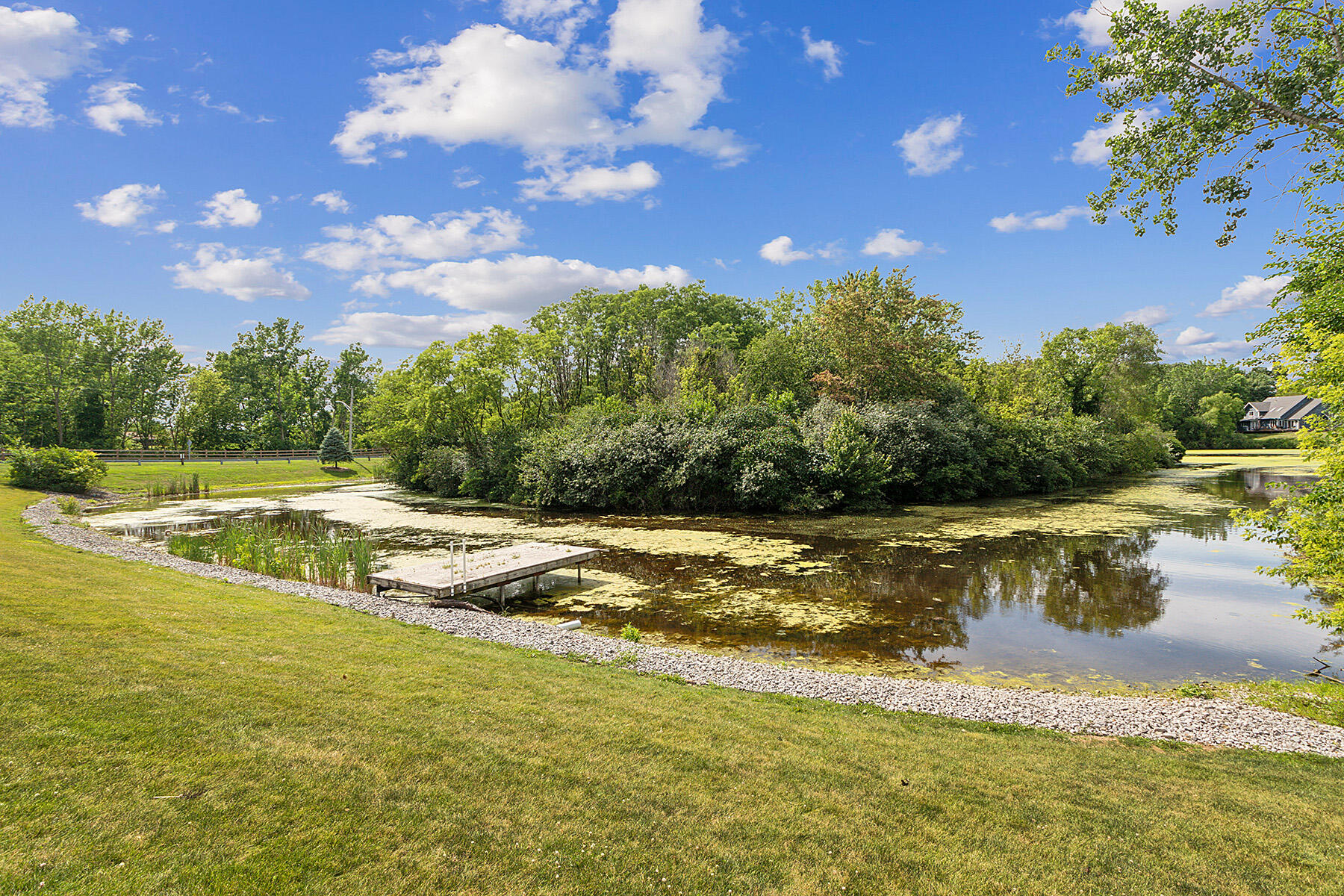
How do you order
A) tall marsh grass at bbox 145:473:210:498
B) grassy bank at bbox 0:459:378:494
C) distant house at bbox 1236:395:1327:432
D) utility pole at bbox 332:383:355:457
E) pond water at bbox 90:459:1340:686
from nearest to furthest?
pond water at bbox 90:459:1340:686 < tall marsh grass at bbox 145:473:210:498 < grassy bank at bbox 0:459:378:494 < utility pole at bbox 332:383:355:457 < distant house at bbox 1236:395:1327:432

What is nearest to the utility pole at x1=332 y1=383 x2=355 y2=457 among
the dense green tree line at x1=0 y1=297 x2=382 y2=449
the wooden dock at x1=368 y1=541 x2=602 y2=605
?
the dense green tree line at x1=0 y1=297 x2=382 y2=449

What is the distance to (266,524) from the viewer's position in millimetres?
22234

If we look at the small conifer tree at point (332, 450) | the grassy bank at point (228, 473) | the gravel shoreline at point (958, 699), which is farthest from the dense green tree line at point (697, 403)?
the gravel shoreline at point (958, 699)

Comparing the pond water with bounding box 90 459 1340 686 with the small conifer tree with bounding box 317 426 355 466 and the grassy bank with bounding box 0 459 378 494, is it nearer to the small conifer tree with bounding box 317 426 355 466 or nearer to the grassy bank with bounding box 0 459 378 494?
the grassy bank with bounding box 0 459 378 494

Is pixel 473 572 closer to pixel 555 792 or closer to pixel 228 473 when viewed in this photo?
pixel 555 792

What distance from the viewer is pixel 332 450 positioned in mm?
55344

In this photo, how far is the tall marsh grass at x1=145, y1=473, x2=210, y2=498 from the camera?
1280 inches

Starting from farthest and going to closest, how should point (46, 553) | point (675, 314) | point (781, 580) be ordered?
point (675, 314), point (781, 580), point (46, 553)

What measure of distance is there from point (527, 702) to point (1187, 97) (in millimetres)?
12766

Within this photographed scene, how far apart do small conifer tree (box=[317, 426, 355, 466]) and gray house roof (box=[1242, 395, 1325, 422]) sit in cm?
10358

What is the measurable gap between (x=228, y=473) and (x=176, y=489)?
9.13 metres

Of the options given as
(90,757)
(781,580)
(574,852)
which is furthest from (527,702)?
(781,580)

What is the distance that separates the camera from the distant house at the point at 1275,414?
73.1m

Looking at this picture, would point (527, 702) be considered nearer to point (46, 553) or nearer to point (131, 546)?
point (46, 553)
